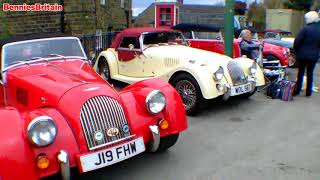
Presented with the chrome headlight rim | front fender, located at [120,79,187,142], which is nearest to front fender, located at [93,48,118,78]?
the chrome headlight rim

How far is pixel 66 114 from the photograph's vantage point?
155 inches

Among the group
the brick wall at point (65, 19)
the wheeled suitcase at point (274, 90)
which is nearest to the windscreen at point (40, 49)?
the wheeled suitcase at point (274, 90)

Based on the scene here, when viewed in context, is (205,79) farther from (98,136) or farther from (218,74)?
(98,136)

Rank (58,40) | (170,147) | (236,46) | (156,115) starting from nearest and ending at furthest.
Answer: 1. (156,115)
2. (170,147)
3. (58,40)
4. (236,46)

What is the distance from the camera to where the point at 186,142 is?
18.1ft

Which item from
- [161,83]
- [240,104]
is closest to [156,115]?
[161,83]

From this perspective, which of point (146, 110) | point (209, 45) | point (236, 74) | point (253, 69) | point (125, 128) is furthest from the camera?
point (209, 45)

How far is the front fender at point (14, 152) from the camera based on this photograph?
10.7 feet

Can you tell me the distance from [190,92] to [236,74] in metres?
0.97

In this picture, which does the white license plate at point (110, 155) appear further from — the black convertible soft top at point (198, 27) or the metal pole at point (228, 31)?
the black convertible soft top at point (198, 27)

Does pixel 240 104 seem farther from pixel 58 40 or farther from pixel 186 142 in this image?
pixel 58 40

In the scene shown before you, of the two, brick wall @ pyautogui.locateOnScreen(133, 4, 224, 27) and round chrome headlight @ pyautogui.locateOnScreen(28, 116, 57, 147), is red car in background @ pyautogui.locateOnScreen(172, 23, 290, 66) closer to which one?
round chrome headlight @ pyautogui.locateOnScreen(28, 116, 57, 147)

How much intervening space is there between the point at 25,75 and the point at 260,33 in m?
18.1

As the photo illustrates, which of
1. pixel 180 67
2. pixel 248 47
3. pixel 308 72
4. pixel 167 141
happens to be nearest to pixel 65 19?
pixel 248 47
